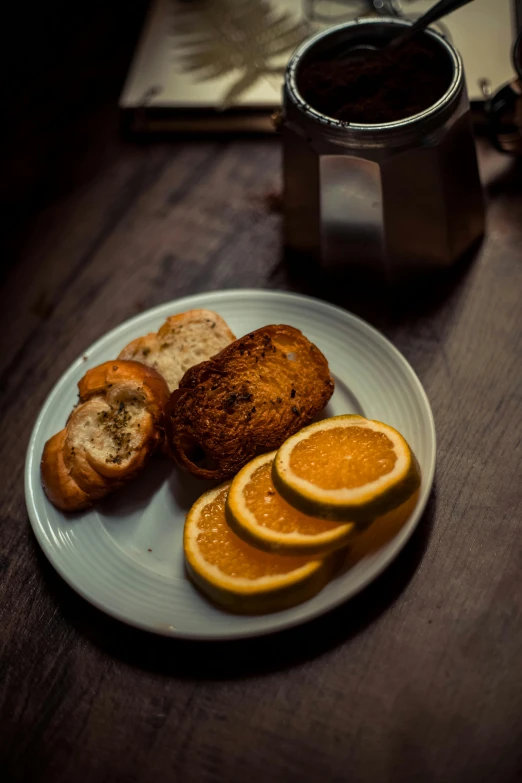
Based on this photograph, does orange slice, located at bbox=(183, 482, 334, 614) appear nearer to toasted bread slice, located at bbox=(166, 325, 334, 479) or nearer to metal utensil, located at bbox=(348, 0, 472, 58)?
toasted bread slice, located at bbox=(166, 325, 334, 479)

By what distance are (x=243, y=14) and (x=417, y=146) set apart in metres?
1.04

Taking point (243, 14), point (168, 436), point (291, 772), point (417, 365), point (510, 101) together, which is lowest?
point (291, 772)

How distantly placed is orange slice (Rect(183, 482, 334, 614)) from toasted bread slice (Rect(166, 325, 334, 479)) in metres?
0.11

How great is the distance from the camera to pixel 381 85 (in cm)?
128

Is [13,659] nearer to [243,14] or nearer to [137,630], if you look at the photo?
[137,630]

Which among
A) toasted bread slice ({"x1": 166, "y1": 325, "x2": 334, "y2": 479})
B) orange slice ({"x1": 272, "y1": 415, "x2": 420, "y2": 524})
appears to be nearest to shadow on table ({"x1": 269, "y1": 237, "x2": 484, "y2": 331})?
toasted bread slice ({"x1": 166, "y1": 325, "x2": 334, "y2": 479})

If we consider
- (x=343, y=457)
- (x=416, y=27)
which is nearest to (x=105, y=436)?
(x=343, y=457)

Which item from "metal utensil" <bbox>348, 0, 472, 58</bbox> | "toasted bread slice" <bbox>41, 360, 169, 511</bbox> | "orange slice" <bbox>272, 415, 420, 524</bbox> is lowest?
"orange slice" <bbox>272, 415, 420, 524</bbox>

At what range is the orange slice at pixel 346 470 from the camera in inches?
40.6

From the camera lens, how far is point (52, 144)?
189cm

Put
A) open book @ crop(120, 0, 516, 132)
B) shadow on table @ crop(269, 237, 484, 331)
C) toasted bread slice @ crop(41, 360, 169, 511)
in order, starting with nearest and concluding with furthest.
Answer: toasted bread slice @ crop(41, 360, 169, 511)
shadow on table @ crop(269, 237, 484, 331)
open book @ crop(120, 0, 516, 132)

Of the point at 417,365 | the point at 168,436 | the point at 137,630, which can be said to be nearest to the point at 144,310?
the point at 168,436

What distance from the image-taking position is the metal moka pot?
47.9 inches

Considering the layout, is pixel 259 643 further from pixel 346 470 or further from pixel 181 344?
pixel 181 344
